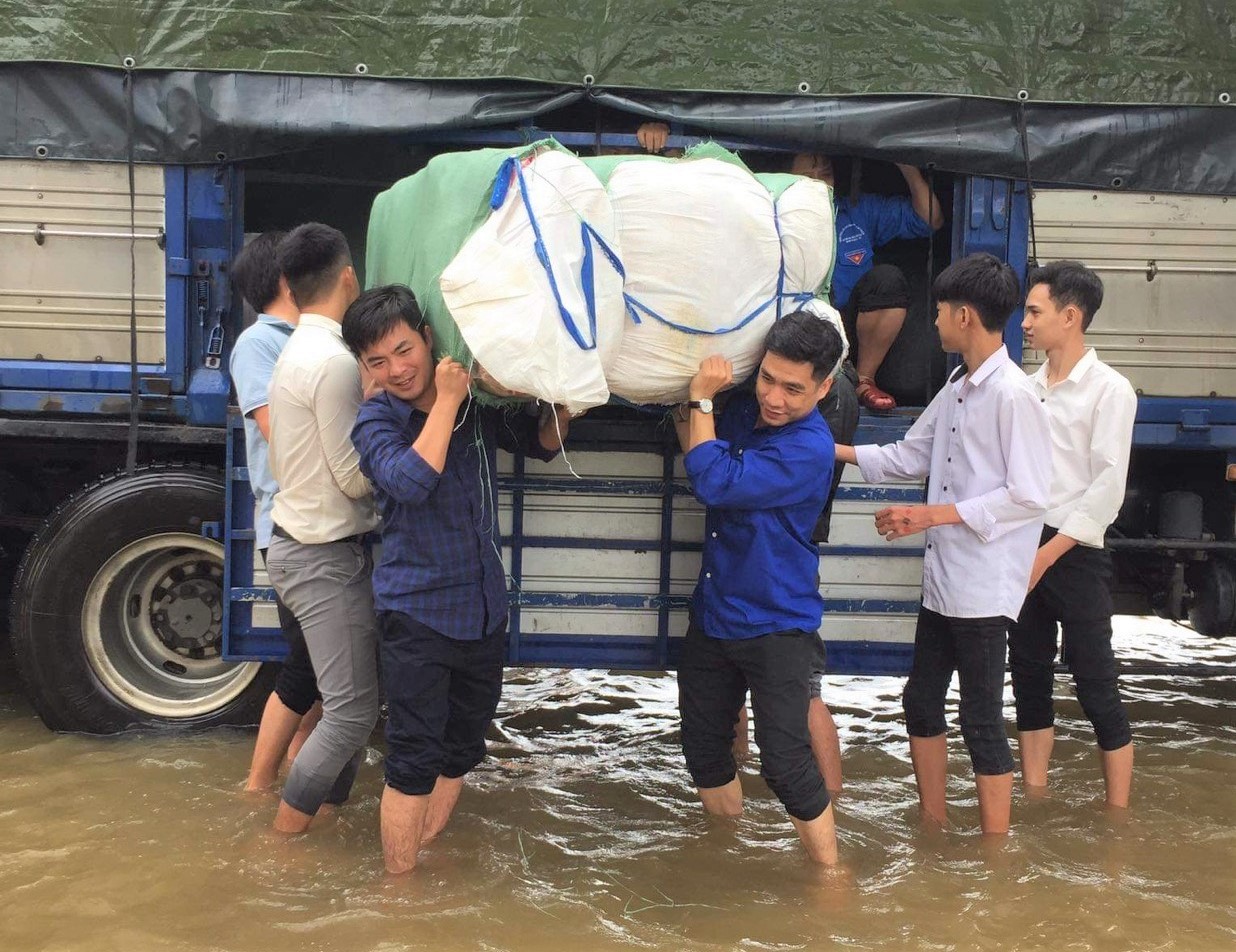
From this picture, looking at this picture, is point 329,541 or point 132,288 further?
point 132,288

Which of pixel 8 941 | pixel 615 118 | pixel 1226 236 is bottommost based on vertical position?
pixel 8 941

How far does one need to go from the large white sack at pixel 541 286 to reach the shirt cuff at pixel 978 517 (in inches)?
44.7

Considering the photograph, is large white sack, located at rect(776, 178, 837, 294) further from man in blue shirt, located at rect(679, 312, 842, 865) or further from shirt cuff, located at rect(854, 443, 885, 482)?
shirt cuff, located at rect(854, 443, 885, 482)

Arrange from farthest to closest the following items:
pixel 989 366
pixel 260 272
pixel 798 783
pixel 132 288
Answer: pixel 132 288 → pixel 260 272 → pixel 989 366 → pixel 798 783

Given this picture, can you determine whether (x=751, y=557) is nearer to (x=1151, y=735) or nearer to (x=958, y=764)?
(x=958, y=764)

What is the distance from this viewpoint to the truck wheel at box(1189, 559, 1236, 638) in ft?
14.3

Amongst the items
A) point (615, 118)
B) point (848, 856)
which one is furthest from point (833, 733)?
point (615, 118)

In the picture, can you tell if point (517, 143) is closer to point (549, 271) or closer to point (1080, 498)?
point (549, 271)

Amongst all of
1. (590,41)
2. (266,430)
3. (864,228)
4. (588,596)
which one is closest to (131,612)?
(266,430)

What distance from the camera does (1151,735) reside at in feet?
14.8

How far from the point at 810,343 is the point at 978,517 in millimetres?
766

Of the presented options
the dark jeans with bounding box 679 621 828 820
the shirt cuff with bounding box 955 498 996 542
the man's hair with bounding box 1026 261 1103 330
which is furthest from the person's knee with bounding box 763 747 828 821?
the man's hair with bounding box 1026 261 1103 330

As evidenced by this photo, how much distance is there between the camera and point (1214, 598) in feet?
14.4

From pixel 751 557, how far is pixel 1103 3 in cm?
252
